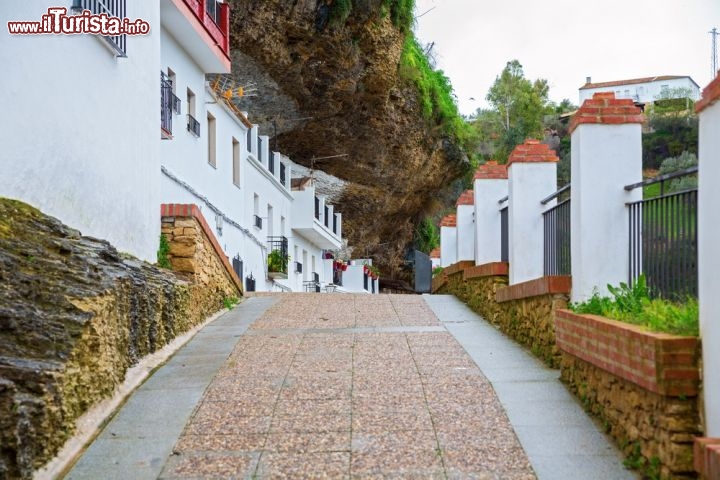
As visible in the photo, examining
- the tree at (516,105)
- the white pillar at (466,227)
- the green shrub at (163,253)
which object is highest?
the tree at (516,105)

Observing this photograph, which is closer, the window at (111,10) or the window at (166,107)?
the window at (111,10)

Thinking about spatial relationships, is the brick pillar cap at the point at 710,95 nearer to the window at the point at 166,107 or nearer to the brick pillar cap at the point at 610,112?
the brick pillar cap at the point at 610,112

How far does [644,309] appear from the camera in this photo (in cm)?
692

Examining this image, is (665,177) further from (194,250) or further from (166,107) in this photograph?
(166,107)

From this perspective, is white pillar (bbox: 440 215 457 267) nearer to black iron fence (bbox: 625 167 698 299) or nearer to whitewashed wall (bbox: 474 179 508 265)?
whitewashed wall (bbox: 474 179 508 265)

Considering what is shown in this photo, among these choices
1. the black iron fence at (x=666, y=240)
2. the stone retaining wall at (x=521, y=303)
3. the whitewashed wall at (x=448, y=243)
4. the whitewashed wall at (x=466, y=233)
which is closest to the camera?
the black iron fence at (x=666, y=240)

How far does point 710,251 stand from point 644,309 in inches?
Answer: 65.1

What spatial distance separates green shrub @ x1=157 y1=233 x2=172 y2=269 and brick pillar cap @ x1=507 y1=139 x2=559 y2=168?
531 centimetres

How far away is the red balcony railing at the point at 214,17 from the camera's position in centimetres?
1794

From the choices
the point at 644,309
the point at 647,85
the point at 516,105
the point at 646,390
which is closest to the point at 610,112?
the point at 644,309

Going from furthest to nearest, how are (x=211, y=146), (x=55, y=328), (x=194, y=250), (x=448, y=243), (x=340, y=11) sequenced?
(x=340, y=11) → (x=448, y=243) → (x=211, y=146) → (x=194, y=250) → (x=55, y=328)

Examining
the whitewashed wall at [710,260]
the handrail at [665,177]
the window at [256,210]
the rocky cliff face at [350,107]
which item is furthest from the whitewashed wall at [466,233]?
the whitewashed wall at [710,260]

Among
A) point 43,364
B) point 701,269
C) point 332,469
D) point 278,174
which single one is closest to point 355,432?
point 332,469

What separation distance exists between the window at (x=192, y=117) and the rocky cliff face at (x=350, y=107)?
25.4 feet
